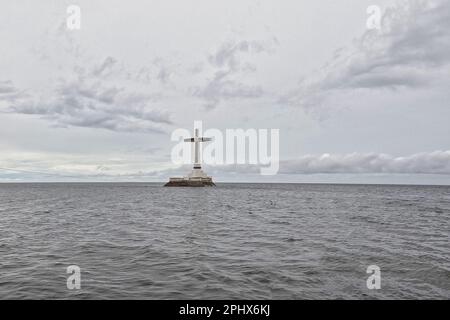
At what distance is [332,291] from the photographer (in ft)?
45.9

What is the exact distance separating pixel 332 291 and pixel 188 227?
820 inches

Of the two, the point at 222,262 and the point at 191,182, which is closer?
the point at 222,262

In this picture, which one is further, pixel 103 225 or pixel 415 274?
pixel 103 225

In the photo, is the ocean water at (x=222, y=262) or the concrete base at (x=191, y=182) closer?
the ocean water at (x=222, y=262)

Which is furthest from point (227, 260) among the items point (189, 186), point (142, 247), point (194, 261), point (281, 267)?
point (189, 186)

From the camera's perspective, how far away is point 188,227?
109ft

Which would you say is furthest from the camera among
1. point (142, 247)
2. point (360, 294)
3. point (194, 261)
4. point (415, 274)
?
point (142, 247)

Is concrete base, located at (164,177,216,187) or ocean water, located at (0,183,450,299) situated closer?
ocean water, located at (0,183,450,299)
